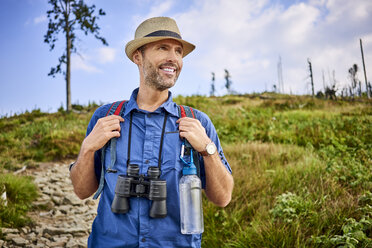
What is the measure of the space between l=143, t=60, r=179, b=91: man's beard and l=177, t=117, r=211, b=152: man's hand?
1.26 feet

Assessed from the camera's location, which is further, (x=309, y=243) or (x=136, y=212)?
(x=309, y=243)

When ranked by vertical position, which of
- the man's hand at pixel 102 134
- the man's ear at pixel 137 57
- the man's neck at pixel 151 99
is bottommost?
the man's hand at pixel 102 134

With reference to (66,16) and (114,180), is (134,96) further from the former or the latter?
(66,16)

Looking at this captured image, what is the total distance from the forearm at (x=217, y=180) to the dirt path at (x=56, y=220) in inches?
139

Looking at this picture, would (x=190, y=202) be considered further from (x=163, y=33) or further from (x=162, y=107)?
(x=163, y=33)

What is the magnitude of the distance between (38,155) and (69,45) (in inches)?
548

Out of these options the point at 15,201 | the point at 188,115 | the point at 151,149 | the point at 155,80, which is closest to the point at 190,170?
the point at 151,149

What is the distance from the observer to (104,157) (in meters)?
2.29

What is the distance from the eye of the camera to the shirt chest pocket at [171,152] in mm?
2205

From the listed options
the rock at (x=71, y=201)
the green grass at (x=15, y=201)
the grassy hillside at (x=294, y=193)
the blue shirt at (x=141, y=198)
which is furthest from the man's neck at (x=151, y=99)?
the rock at (x=71, y=201)

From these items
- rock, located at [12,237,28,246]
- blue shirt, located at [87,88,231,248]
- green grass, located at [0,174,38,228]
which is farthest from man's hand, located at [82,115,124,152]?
green grass, located at [0,174,38,228]

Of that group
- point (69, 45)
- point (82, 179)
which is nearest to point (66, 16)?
point (69, 45)

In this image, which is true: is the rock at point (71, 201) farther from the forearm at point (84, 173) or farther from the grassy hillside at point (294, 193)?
the forearm at point (84, 173)

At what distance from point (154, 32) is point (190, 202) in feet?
5.13
